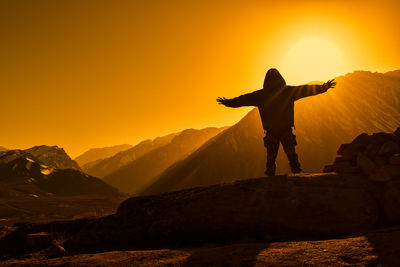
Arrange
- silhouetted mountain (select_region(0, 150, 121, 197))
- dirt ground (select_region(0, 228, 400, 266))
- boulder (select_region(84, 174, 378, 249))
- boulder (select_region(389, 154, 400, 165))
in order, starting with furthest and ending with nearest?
silhouetted mountain (select_region(0, 150, 121, 197)) < boulder (select_region(389, 154, 400, 165)) < boulder (select_region(84, 174, 378, 249)) < dirt ground (select_region(0, 228, 400, 266))

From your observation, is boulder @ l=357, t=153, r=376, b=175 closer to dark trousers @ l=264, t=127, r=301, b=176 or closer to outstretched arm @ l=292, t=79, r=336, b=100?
dark trousers @ l=264, t=127, r=301, b=176

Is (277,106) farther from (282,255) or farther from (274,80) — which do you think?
(282,255)

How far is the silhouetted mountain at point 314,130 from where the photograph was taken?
109 meters

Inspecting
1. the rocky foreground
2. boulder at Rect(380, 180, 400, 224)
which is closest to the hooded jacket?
the rocky foreground

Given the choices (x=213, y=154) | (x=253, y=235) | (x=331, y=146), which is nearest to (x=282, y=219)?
(x=253, y=235)

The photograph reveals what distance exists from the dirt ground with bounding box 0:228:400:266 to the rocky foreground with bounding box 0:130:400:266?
18mm

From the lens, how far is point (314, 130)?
117000mm

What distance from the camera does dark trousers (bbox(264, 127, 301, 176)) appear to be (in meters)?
8.14

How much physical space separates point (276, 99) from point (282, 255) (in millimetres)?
5198

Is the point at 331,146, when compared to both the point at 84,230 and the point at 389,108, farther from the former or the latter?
the point at 84,230

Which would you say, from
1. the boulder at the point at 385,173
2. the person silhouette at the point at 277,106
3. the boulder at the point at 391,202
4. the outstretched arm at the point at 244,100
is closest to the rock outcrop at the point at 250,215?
the boulder at the point at 391,202

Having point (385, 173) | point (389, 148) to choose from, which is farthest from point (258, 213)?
point (389, 148)

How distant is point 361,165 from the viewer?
23.1 feet

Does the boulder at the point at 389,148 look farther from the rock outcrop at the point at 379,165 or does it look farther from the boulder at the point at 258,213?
the boulder at the point at 258,213
